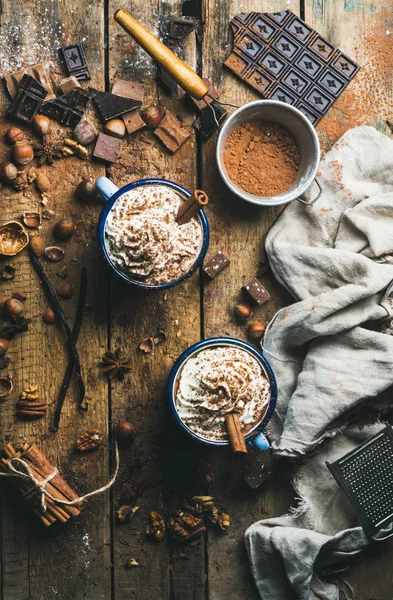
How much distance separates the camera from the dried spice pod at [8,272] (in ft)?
6.86

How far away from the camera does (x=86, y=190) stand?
2.08 metres

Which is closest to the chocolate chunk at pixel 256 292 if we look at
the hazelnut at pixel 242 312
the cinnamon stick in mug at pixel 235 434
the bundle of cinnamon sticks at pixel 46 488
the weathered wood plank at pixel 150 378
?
the hazelnut at pixel 242 312

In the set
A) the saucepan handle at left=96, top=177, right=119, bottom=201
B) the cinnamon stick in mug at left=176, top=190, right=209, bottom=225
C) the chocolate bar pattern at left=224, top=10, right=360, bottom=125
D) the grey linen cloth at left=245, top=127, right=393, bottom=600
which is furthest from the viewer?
the chocolate bar pattern at left=224, top=10, right=360, bottom=125

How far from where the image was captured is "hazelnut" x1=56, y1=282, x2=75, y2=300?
2102mm

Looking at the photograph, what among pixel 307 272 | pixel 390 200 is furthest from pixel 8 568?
pixel 390 200

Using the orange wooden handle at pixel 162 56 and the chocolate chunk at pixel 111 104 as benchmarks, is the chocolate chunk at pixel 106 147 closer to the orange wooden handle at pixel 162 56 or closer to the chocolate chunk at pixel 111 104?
the chocolate chunk at pixel 111 104

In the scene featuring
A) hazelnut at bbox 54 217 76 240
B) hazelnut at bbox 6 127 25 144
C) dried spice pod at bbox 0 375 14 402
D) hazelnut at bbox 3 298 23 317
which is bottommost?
dried spice pod at bbox 0 375 14 402

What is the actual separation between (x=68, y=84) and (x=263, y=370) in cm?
106

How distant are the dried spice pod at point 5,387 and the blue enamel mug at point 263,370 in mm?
524

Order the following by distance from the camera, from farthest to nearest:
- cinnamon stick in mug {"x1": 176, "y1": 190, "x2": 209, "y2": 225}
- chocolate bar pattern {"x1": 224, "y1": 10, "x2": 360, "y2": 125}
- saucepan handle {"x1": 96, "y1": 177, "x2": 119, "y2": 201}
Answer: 1. chocolate bar pattern {"x1": 224, "y1": 10, "x2": 360, "y2": 125}
2. saucepan handle {"x1": 96, "y1": 177, "x2": 119, "y2": 201}
3. cinnamon stick in mug {"x1": 176, "y1": 190, "x2": 209, "y2": 225}

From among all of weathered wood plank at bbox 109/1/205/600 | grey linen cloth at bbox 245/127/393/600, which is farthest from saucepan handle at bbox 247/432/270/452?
weathered wood plank at bbox 109/1/205/600

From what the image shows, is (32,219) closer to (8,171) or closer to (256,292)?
(8,171)

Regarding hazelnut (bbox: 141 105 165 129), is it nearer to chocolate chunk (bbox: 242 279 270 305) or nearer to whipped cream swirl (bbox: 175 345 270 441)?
chocolate chunk (bbox: 242 279 270 305)

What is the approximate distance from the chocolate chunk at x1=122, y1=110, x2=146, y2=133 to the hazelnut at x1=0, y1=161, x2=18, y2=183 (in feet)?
1.22
